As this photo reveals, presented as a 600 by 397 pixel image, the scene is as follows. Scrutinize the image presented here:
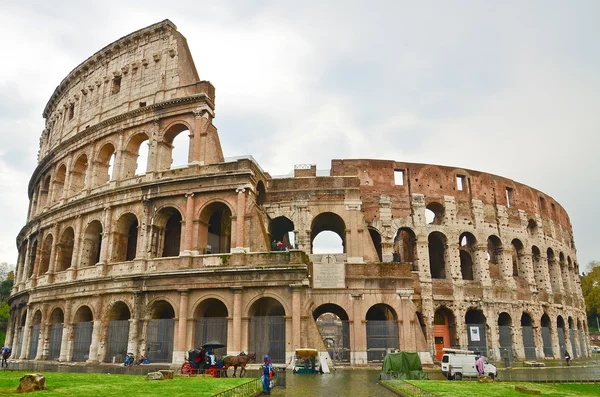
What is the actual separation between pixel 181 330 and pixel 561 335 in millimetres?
26598

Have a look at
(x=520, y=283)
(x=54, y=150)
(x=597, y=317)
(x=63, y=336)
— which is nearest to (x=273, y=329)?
(x=63, y=336)

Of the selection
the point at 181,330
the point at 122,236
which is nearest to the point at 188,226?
the point at 122,236

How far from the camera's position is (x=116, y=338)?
22844mm

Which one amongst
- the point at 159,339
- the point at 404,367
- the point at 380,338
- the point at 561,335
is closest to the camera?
the point at 404,367

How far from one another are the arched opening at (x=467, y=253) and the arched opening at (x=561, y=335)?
724 cm

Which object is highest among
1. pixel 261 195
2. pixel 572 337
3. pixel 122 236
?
pixel 261 195

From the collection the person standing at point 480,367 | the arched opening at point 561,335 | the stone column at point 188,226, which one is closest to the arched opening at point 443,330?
the person standing at point 480,367

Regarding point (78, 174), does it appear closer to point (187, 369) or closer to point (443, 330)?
point (187, 369)

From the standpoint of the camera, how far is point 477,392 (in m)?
12.8

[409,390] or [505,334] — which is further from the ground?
[505,334]

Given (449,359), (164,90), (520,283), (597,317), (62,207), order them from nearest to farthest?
Result: (449,359), (164,90), (62,207), (520,283), (597,317)

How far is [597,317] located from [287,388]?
2424 inches

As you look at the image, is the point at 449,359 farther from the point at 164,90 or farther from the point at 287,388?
the point at 164,90

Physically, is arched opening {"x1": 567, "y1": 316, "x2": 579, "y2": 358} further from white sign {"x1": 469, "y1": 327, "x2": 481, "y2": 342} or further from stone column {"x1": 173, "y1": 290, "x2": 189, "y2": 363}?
stone column {"x1": 173, "y1": 290, "x2": 189, "y2": 363}
